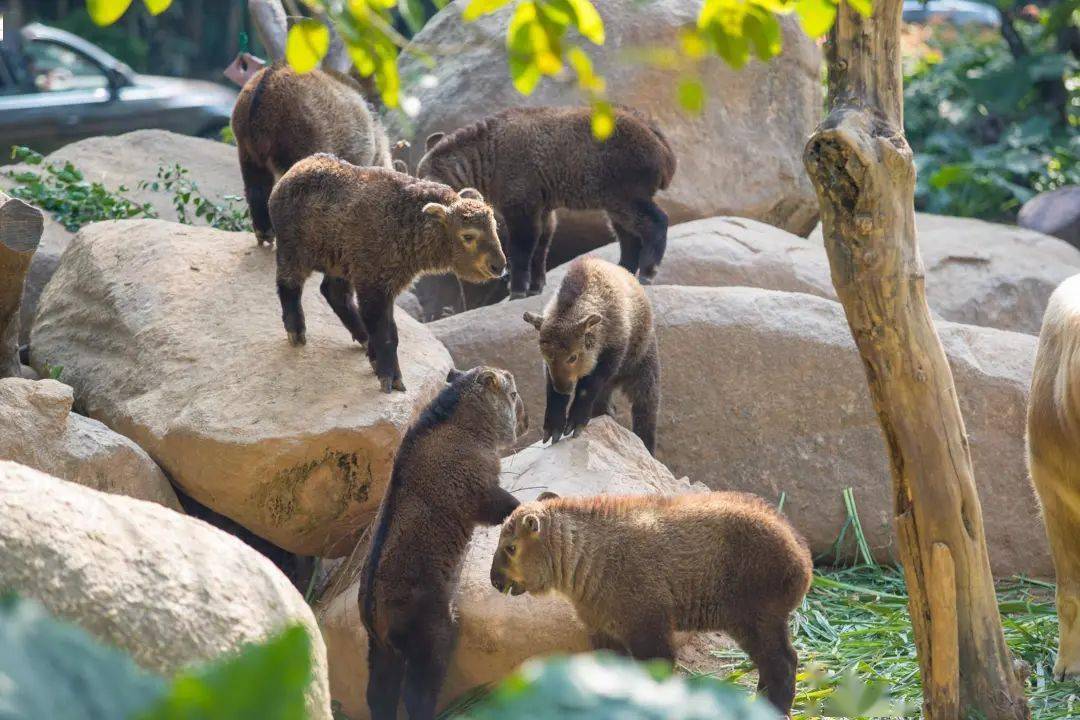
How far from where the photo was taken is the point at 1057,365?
5379 millimetres

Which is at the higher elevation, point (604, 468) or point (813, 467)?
point (604, 468)

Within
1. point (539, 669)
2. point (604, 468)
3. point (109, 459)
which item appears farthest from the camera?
point (604, 468)

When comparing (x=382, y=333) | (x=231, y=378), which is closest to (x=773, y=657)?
(x=382, y=333)

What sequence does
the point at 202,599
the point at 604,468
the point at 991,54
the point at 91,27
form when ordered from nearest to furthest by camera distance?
the point at 202,599 < the point at 604,468 < the point at 991,54 < the point at 91,27

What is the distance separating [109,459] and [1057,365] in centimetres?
411

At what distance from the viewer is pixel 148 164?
10453 mm

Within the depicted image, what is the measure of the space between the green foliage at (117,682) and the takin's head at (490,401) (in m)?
4.30

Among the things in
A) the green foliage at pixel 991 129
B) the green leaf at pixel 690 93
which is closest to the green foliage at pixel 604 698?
the green leaf at pixel 690 93

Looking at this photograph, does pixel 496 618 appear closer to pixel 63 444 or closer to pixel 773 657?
pixel 773 657

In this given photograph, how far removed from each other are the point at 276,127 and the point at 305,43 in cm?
493

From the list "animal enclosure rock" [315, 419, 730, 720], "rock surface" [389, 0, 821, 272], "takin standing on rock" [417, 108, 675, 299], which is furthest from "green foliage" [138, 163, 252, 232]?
"animal enclosure rock" [315, 419, 730, 720]

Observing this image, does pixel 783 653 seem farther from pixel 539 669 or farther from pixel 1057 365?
pixel 539 669

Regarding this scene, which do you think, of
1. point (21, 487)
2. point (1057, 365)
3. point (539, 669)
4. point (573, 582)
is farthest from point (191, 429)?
point (539, 669)

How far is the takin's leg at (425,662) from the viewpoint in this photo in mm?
5469
